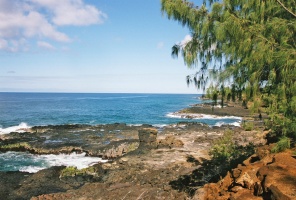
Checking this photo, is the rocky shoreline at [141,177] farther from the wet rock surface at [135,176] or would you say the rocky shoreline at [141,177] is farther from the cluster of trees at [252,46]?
the cluster of trees at [252,46]

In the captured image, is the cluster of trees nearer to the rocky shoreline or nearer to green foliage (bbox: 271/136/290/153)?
green foliage (bbox: 271/136/290/153)

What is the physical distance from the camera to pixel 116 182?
50.2 ft

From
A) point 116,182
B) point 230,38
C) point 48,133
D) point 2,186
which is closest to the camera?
point 230,38

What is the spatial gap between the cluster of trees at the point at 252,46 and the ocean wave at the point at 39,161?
16.7 m

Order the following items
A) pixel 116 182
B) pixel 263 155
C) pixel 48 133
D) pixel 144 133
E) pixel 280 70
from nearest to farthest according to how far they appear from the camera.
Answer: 1. pixel 280 70
2. pixel 263 155
3. pixel 116 182
4. pixel 144 133
5. pixel 48 133

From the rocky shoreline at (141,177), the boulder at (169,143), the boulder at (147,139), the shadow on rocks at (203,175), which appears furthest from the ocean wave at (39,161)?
the shadow on rocks at (203,175)

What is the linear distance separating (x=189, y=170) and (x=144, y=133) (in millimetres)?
9521

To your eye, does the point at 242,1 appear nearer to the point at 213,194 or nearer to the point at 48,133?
the point at 213,194

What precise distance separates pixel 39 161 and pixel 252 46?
22349 millimetres

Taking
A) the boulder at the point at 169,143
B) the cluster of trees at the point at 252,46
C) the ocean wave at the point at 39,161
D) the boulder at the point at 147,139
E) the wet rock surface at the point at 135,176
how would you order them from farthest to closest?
the boulder at the point at 147,139 < the boulder at the point at 169,143 < the ocean wave at the point at 39,161 < the wet rock surface at the point at 135,176 < the cluster of trees at the point at 252,46

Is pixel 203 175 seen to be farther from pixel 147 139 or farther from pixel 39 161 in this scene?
pixel 39 161

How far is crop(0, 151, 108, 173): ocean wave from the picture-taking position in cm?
2192

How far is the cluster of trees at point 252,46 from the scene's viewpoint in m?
6.69

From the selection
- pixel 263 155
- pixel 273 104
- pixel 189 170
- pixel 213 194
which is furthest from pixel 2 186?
pixel 273 104
